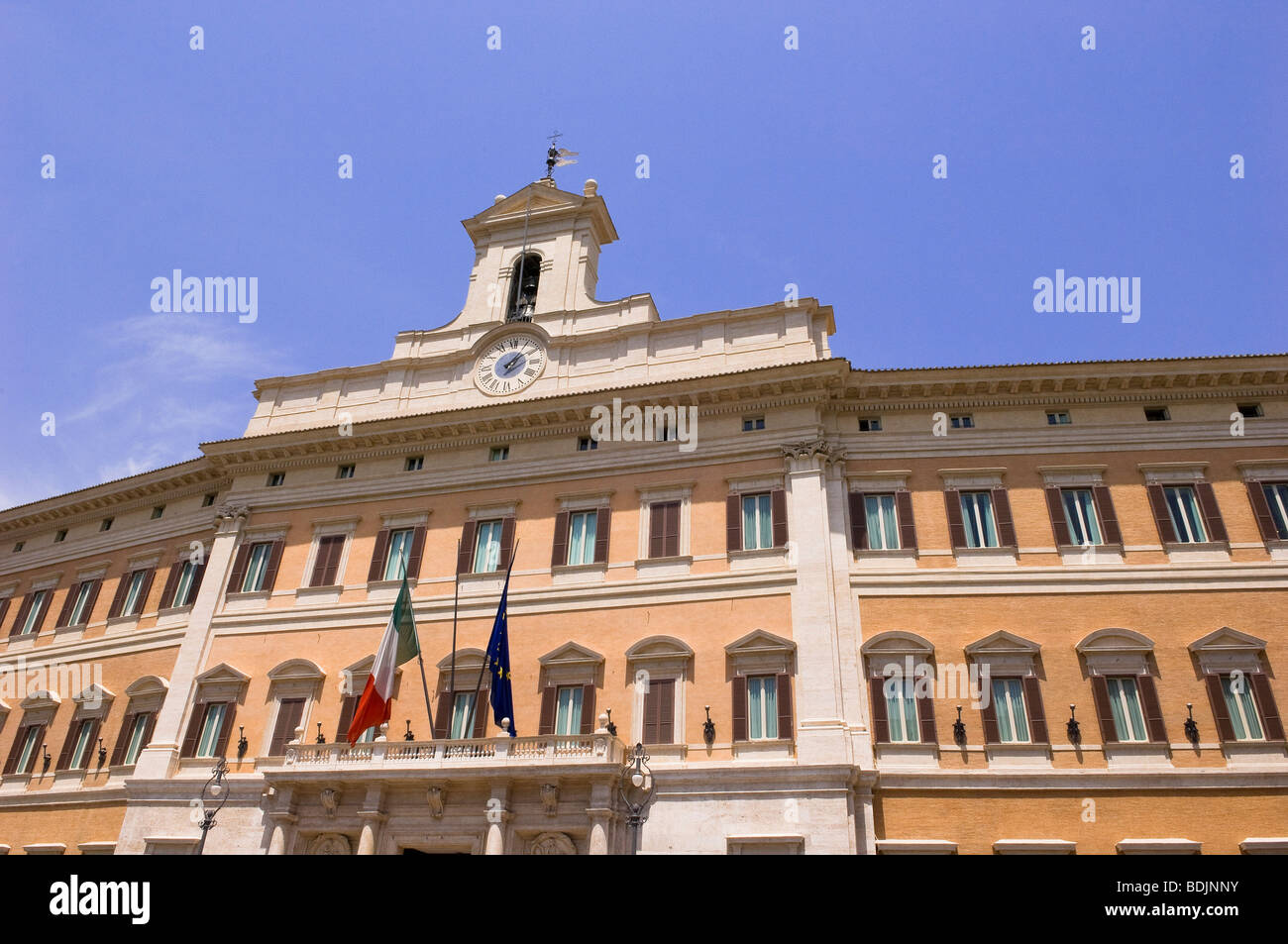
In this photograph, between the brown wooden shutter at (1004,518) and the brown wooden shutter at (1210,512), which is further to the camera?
the brown wooden shutter at (1004,518)

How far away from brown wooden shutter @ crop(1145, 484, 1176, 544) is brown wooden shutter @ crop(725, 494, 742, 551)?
9.76 m

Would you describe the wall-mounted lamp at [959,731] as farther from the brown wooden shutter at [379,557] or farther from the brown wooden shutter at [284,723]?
the brown wooden shutter at [284,723]

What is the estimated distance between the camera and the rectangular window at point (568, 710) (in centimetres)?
2077

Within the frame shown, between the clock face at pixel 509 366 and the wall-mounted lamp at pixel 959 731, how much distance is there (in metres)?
14.8

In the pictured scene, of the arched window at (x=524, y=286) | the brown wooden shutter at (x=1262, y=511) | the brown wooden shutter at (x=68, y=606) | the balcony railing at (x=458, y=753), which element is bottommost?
the balcony railing at (x=458, y=753)

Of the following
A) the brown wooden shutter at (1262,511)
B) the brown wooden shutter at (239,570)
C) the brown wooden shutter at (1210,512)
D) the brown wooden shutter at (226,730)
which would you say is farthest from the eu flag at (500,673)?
the brown wooden shutter at (1262,511)

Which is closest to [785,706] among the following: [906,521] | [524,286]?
[906,521]

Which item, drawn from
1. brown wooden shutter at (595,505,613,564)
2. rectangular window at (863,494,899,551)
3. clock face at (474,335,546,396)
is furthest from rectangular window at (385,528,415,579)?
rectangular window at (863,494,899,551)

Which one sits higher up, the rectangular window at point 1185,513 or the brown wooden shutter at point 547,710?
the rectangular window at point 1185,513

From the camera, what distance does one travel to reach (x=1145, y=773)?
699 inches

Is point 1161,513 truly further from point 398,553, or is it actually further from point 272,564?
point 272,564

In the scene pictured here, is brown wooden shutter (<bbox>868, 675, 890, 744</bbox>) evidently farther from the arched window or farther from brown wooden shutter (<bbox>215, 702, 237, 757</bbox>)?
brown wooden shutter (<bbox>215, 702, 237, 757</bbox>)
